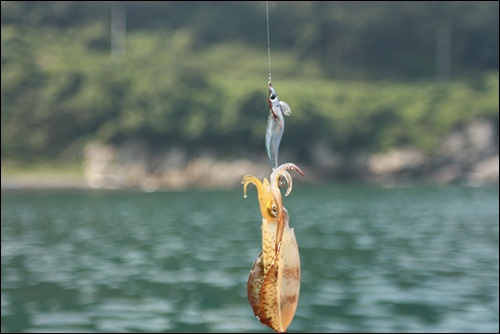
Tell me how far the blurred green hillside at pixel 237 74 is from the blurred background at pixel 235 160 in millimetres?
395

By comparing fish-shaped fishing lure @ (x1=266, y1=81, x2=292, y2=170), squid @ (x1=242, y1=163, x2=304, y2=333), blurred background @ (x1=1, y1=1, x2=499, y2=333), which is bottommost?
squid @ (x1=242, y1=163, x2=304, y2=333)

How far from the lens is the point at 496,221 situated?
61375mm

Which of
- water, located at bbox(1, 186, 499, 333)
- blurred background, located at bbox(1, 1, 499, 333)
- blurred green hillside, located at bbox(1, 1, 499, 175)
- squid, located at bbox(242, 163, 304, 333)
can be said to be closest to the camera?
A: squid, located at bbox(242, 163, 304, 333)

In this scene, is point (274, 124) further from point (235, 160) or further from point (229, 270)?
point (235, 160)

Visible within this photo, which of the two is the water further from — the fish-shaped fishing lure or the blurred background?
the fish-shaped fishing lure

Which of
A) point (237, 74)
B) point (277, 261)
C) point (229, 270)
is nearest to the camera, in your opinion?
point (277, 261)

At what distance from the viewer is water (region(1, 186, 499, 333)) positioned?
2709 centimetres

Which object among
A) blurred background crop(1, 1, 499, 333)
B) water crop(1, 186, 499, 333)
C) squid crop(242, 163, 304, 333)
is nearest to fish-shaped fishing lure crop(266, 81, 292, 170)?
squid crop(242, 163, 304, 333)

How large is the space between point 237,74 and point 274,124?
16215 cm

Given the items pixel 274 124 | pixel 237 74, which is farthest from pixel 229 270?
pixel 237 74

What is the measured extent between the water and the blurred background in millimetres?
179

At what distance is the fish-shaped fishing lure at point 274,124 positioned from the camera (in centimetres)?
469

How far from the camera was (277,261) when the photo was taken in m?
4.61

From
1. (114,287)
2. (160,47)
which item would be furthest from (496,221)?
(160,47)
